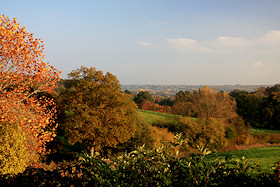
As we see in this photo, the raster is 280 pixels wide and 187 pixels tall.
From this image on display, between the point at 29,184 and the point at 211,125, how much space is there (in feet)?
95.5

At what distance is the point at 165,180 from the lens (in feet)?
15.3

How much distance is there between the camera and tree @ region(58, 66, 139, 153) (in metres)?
19.5

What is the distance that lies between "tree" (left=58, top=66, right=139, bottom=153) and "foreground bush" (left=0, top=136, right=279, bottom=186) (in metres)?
14.2

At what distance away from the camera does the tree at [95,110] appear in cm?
1952

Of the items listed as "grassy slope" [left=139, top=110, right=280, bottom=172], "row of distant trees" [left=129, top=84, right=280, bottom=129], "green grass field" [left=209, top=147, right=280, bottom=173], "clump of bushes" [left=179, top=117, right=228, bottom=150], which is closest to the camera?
"green grass field" [left=209, top=147, right=280, bottom=173]

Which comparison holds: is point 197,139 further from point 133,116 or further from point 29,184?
point 29,184

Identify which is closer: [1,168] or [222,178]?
[222,178]

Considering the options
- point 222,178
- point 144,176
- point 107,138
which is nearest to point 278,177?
point 222,178

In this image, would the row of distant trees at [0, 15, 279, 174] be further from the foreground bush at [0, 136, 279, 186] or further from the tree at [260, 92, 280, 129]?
the tree at [260, 92, 280, 129]

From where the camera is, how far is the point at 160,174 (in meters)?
4.82

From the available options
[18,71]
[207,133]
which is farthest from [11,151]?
[207,133]

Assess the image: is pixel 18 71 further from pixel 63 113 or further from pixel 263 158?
pixel 263 158

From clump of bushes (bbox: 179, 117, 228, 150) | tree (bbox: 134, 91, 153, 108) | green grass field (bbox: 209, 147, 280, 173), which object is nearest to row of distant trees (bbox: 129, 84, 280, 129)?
clump of bushes (bbox: 179, 117, 228, 150)

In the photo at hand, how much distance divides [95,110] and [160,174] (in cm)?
1621
